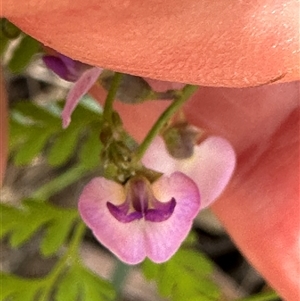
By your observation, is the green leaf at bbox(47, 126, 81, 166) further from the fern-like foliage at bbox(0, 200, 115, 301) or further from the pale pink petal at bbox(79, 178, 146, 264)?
the pale pink petal at bbox(79, 178, 146, 264)

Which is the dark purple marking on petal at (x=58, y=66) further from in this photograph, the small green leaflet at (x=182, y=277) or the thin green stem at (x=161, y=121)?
the small green leaflet at (x=182, y=277)

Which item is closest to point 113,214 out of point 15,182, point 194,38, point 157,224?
point 157,224

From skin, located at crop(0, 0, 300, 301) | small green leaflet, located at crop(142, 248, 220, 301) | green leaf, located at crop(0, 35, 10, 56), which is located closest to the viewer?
skin, located at crop(0, 0, 300, 301)

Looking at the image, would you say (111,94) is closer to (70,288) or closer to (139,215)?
(139,215)

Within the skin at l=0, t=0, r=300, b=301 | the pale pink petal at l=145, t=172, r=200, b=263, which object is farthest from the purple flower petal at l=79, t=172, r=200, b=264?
the skin at l=0, t=0, r=300, b=301

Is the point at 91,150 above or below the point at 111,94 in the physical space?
below

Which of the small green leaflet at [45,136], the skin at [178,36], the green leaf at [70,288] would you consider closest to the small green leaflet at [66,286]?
the green leaf at [70,288]

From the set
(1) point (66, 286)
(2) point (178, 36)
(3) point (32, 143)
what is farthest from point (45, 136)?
(2) point (178, 36)
